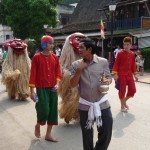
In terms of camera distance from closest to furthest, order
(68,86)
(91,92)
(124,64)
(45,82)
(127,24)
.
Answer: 1. (91,92)
2. (45,82)
3. (68,86)
4. (124,64)
5. (127,24)

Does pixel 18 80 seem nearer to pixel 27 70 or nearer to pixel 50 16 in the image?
pixel 27 70

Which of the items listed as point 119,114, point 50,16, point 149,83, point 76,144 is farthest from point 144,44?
point 76,144

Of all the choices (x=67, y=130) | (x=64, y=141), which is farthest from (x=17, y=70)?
(x=64, y=141)

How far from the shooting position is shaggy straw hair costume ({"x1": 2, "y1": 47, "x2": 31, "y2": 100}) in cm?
941

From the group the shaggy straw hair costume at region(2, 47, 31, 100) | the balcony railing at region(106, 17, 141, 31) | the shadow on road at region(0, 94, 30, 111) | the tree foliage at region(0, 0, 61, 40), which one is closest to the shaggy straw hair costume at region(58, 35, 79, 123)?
the shadow on road at region(0, 94, 30, 111)

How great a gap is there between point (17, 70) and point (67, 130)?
3.70m

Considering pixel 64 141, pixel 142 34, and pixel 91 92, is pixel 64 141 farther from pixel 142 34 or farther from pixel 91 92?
pixel 142 34

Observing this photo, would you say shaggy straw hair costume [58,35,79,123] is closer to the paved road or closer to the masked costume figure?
the paved road

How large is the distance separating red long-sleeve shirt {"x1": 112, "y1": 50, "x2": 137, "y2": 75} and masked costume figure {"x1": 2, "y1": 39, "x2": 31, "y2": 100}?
3.10m

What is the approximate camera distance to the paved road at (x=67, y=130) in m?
5.39

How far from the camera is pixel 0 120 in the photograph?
24.1ft

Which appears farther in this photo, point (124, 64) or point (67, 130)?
point (124, 64)

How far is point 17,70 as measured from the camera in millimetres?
9430

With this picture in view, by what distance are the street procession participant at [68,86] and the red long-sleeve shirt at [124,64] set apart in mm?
1352
